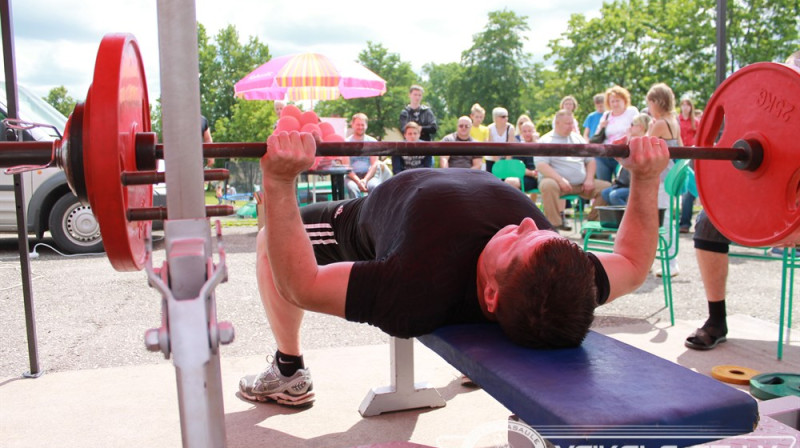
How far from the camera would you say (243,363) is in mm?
2676

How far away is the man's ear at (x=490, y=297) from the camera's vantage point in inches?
56.7

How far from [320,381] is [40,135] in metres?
3.56

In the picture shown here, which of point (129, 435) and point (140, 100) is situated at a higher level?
point (140, 100)

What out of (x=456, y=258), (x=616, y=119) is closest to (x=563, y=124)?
(x=616, y=119)

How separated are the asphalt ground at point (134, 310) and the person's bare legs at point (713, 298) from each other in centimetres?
48

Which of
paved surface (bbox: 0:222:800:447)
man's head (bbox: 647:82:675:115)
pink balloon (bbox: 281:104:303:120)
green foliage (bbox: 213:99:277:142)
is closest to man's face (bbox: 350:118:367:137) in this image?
pink balloon (bbox: 281:104:303:120)

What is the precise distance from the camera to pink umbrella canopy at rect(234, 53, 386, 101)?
25.6 feet

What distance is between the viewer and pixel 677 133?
4438 millimetres

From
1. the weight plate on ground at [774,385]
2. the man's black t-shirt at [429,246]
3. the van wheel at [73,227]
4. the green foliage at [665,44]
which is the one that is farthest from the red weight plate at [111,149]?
the green foliage at [665,44]

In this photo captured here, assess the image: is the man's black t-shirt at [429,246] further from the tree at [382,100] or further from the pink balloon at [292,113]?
the tree at [382,100]

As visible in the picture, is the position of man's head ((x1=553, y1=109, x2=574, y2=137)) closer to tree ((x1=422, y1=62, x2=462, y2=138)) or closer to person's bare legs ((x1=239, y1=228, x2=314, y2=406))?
person's bare legs ((x1=239, y1=228, x2=314, y2=406))

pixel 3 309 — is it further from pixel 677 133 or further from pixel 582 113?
pixel 582 113

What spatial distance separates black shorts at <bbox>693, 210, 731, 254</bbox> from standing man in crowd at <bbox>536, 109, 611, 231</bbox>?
7.96 feet

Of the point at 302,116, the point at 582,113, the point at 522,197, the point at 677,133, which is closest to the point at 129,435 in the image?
the point at 522,197
